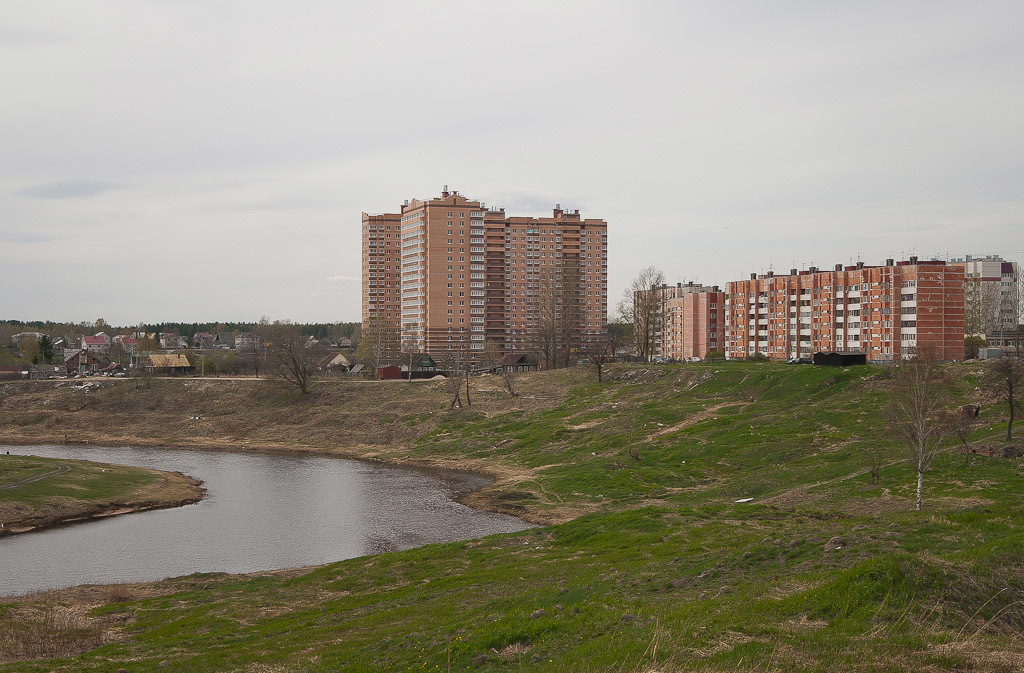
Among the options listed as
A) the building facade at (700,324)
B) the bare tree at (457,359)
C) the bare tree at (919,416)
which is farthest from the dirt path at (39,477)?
the building facade at (700,324)

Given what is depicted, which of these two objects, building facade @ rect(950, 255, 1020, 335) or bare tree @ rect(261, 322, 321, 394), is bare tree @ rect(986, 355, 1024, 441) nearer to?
building facade @ rect(950, 255, 1020, 335)

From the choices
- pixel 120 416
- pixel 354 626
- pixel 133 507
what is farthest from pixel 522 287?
pixel 354 626

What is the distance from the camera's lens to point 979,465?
39.9 m

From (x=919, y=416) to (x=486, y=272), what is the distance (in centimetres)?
13466

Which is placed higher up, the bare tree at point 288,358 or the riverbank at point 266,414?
the bare tree at point 288,358

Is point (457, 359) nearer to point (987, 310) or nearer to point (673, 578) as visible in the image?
point (987, 310)

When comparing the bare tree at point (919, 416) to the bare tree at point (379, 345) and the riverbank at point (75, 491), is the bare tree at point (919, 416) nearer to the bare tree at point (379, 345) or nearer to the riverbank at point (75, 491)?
the riverbank at point (75, 491)

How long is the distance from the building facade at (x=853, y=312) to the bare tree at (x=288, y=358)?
76833mm

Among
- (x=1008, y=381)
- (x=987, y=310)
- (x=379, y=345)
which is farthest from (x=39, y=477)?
(x=987, y=310)

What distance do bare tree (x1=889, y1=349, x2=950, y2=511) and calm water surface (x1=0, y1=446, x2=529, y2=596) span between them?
23.5 metres

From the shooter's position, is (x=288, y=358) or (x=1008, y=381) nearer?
(x=1008, y=381)

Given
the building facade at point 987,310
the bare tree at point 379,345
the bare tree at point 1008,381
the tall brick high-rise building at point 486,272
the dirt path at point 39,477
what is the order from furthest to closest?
the tall brick high-rise building at point 486,272, the bare tree at point 379,345, the building facade at point 987,310, the dirt path at point 39,477, the bare tree at point 1008,381

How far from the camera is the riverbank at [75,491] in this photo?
52.8m

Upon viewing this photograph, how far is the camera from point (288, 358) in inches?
4564
